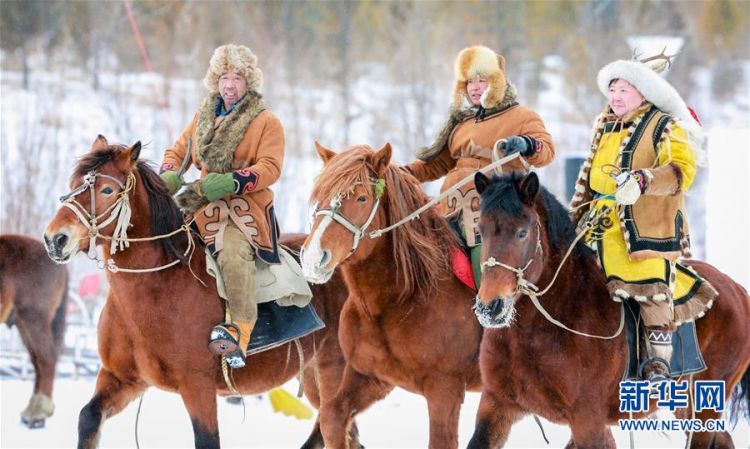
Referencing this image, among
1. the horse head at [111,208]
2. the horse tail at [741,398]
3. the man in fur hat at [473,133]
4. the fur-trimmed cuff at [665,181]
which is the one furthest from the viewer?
the horse tail at [741,398]

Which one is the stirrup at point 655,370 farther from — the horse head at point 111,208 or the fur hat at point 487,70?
the horse head at point 111,208

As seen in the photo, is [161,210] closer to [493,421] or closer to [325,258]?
[325,258]

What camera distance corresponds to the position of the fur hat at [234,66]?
251 inches

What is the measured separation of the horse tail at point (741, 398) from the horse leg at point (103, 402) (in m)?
3.73

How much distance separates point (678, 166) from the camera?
511 centimetres

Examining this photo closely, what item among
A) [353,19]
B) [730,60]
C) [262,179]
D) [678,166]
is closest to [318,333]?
[262,179]

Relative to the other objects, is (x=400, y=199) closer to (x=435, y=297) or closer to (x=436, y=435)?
(x=435, y=297)

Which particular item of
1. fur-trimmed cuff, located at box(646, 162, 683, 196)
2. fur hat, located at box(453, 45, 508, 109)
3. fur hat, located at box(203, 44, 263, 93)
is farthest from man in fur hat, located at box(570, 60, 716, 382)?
fur hat, located at box(203, 44, 263, 93)

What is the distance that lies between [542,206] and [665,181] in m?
0.62

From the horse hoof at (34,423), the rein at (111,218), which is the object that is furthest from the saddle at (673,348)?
the horse hoof at (34,423)

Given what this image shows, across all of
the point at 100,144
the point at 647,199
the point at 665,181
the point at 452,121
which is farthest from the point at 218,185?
the point at 665,181

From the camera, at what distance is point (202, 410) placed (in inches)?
233

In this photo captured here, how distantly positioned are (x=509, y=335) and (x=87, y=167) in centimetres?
256

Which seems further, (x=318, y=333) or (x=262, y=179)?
(x=318, y=333)
